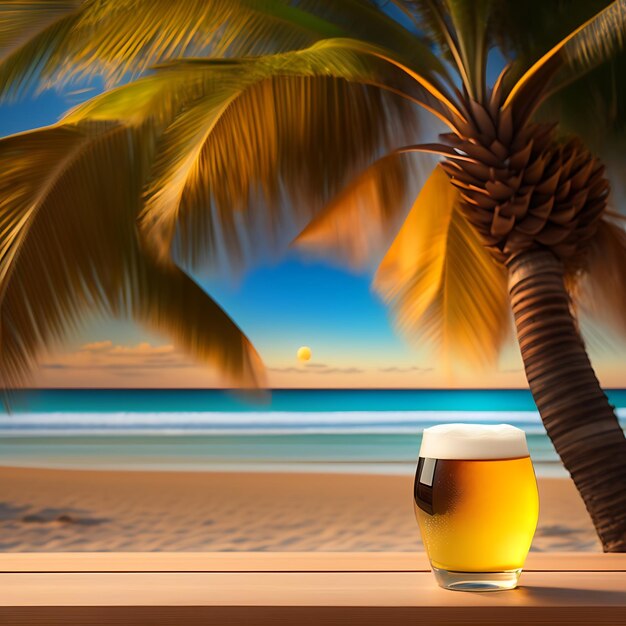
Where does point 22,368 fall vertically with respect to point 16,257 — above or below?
below

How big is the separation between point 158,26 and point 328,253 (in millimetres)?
1612

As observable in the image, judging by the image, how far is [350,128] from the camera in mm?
3000

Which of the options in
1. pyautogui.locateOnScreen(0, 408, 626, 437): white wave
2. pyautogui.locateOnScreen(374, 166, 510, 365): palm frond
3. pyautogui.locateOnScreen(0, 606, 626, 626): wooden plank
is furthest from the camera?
pyautogui.locateOnScreen(0, 408, 626, 437): white wave

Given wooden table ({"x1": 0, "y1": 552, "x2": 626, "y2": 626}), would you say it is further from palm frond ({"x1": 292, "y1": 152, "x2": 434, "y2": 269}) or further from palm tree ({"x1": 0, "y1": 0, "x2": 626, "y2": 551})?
palm frond ({"x1": 292, "y1": 152, "x2": 434, "y2": 269})

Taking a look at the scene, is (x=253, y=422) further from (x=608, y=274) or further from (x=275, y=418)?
(x=608, y=274)

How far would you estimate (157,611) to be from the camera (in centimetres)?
56

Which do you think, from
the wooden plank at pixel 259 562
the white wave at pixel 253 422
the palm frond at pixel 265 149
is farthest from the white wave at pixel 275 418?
the wooden plank at pixel 259 562

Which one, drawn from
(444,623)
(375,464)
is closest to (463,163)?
(444,623)

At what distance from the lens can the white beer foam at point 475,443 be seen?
0.60 m

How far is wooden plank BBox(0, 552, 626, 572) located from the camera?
68 cm

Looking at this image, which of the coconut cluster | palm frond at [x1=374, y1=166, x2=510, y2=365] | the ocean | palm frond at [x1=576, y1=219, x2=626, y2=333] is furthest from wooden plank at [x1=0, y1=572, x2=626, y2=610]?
the ocean

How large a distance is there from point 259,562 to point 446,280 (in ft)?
10.2

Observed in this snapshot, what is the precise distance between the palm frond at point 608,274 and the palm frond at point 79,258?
154 centimetres

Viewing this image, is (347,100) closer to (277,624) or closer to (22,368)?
(22,368)
